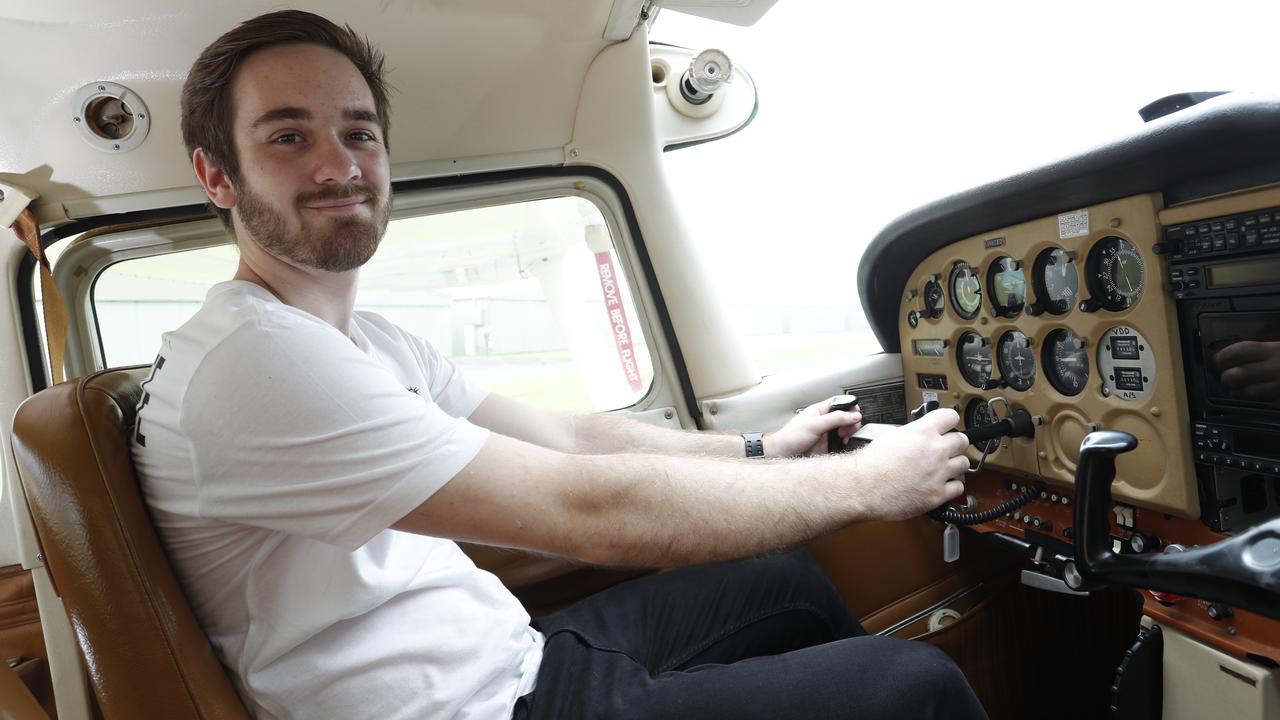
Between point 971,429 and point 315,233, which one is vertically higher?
point 315,233

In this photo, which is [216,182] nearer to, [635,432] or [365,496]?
[365,496]

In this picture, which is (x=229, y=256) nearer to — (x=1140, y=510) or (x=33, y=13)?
(x=33, y=13)

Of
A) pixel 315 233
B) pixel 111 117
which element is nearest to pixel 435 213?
pixel 111 117

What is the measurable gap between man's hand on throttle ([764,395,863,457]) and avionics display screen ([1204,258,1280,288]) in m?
0.71

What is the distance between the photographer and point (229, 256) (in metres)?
2.18

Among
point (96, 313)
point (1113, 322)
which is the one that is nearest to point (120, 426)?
point (96, 313)

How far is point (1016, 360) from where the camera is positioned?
188 centimetres

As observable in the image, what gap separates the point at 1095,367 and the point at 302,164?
1734mm

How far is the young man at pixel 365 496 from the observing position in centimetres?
91

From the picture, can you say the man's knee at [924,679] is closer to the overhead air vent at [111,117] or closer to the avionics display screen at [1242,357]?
the avionics display screen at [1242,357]

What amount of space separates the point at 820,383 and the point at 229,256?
195cm

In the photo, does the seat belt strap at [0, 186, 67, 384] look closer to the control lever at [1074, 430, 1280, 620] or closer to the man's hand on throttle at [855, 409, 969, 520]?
the man's hand on throttle at [855, 409, 969, 520]

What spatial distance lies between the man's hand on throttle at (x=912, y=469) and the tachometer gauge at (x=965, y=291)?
36.8 inches

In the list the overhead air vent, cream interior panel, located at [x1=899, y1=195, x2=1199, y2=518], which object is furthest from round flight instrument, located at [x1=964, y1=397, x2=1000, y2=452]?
the overhead air vent
